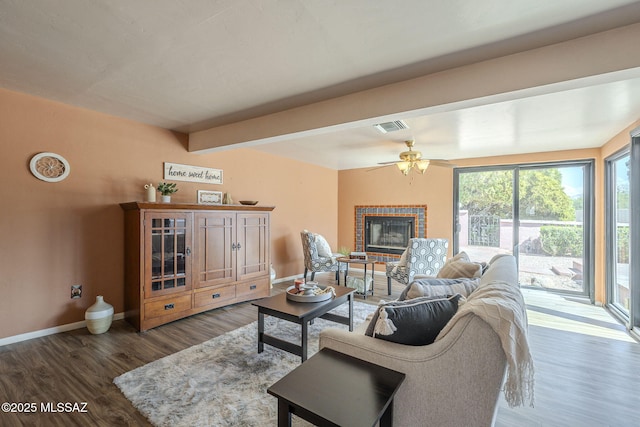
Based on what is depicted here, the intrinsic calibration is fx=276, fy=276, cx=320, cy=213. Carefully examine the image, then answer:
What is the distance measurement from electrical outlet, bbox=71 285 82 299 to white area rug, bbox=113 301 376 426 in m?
1.47

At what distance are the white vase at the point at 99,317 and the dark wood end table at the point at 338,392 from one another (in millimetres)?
2744

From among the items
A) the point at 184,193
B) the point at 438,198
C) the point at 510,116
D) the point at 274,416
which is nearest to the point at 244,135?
the point at 184,193

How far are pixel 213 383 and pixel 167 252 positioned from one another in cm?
172

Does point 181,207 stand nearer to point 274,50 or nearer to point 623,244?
point 274,50

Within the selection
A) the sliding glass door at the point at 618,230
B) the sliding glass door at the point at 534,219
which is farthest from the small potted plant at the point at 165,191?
the sliding glass door at the point at 618,230

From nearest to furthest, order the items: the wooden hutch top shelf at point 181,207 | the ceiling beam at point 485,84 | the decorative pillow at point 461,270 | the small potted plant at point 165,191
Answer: the ceiling beam at point 485,84
the decorative pillow at point 461,270
the wooden hutch top shelf at point 181,207
the small potted plant at point 165,191

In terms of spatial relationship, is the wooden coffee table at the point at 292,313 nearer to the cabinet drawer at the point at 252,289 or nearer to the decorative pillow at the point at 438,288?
the decorative pillow at the point at 438,288

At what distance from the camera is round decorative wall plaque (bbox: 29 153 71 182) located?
9.18 ft

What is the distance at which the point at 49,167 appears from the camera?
288 cm

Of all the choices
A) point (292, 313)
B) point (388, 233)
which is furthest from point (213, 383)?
point (388, 233)

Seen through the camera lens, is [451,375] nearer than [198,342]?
Yes

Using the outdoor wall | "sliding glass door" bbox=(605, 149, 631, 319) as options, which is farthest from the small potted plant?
"sliding glass door" bbox=(605, 149, 631, 319)

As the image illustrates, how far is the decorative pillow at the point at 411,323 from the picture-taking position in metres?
1.43

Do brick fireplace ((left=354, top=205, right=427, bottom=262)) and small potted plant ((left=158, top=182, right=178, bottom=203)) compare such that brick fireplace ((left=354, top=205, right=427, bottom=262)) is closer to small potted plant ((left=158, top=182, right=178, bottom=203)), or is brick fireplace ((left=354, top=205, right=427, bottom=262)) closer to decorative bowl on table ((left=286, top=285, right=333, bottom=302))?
decorative bowl on table ((left=286, top=285, right=333, bottom=302))
